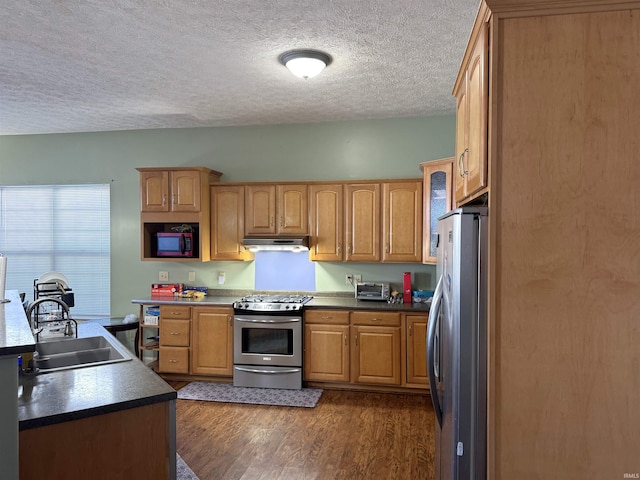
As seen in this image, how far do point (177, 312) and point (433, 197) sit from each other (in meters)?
2.86

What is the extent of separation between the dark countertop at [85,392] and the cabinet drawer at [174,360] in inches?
97.1

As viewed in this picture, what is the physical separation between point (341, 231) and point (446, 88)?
170 centimetres

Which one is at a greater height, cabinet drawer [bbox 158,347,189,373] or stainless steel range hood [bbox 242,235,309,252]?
stainless steel range hood [bbox 242,235,309,252]

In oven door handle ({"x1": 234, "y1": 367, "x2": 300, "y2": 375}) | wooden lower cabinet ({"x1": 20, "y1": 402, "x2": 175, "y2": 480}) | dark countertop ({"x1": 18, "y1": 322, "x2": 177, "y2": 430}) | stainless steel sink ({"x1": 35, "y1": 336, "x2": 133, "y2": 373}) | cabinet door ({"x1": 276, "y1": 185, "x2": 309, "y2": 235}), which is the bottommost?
oven door handle ({"x1": 234, "y1": 367, "x2": 300, "y2": 375})

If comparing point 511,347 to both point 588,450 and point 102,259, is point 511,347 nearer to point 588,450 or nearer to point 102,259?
point 588,450

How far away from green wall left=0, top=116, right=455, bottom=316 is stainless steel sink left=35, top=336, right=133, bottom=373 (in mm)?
2357

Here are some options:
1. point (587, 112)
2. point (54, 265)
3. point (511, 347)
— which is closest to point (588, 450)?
point (511, 347)

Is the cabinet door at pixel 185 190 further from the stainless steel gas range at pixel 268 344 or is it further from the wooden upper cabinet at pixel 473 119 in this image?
the wooden upper cabinet at pixel 473 119

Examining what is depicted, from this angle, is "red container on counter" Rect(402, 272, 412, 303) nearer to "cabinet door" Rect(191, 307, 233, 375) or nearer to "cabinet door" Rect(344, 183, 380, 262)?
"cabinet door" Rect(344, 183, 380, 262)

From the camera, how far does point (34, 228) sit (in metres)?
5.49

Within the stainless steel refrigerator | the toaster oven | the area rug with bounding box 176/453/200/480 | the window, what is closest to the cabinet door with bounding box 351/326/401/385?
the toaster oven

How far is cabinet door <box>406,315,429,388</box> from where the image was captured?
420 centimetres

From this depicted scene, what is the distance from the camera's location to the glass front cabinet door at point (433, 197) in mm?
4230

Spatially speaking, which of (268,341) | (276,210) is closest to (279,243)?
(276,210)
